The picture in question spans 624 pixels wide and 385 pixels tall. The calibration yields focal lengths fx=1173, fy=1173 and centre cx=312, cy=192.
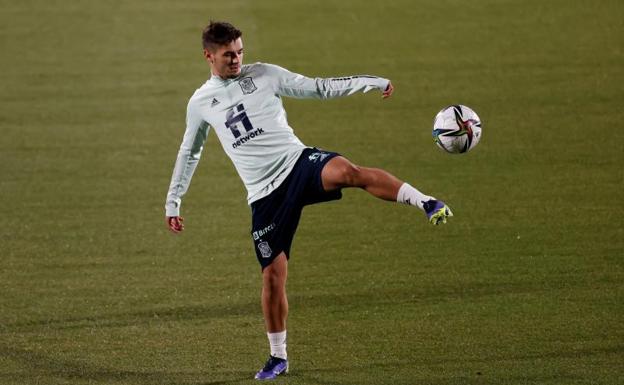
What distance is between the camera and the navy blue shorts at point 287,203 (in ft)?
23.6

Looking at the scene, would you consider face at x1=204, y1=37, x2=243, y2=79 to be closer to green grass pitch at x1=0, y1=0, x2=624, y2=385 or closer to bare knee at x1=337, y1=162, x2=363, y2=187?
bare knee at x1=337, y1=162, x2=363, y2=187

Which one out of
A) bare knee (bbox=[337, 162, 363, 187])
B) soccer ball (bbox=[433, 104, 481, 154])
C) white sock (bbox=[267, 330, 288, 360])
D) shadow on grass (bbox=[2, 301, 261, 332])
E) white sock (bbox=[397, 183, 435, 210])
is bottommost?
white sock (bbox=[267, 330, 288, 360])

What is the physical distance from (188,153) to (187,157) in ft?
0.09

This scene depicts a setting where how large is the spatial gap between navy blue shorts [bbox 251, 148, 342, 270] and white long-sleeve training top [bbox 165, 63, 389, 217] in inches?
2.3

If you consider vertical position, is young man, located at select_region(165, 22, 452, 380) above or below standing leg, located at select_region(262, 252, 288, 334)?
above

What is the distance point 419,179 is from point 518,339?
4.13m

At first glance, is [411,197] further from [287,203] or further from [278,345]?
[278,345]

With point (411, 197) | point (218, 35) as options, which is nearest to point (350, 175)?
point (411, 197)

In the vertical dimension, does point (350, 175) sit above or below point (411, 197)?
Result: above

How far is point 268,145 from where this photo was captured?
7332mm

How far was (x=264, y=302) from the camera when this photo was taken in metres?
7.50

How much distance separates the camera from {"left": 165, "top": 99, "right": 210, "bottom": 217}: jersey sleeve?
24.6 feet

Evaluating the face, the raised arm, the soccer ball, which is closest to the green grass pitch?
the raised arm

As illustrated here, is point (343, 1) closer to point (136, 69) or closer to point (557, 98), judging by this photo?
point (136, 69)
